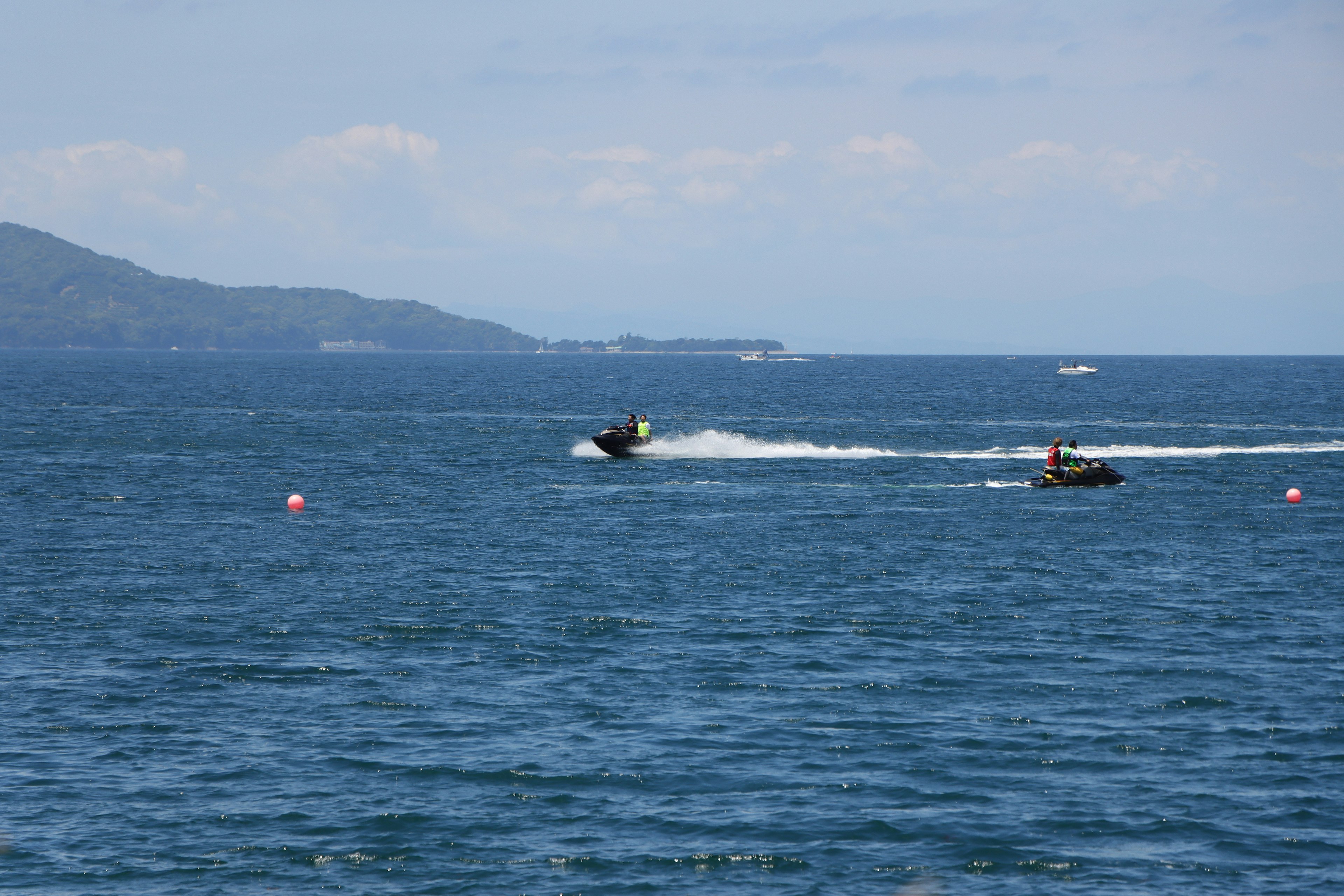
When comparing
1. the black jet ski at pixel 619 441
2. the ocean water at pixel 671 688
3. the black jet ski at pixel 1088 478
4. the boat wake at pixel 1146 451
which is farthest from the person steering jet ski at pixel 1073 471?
the black jet ski at pixel 619 441

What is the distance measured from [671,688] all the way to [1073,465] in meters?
39.1

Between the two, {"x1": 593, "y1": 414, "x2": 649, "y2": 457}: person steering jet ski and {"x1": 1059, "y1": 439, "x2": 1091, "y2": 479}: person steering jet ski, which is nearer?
{"x1": 1059, "y1": 439, "x2": 1091, "y2": 479}: person steering jet ski

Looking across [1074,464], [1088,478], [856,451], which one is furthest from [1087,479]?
[856,451]

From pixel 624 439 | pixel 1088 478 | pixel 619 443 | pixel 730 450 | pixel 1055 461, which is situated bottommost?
pixel 730 450

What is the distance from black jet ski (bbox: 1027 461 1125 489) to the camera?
62.3 metres

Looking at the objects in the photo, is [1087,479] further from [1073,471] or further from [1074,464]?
[1074,464]

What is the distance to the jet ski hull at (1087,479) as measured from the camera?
62.3 m

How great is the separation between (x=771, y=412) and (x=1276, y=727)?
330 feet

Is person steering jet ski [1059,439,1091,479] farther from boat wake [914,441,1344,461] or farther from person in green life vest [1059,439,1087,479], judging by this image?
boat wake [914,441,1344,461]

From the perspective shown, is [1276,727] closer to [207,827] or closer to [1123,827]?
[1123,827]

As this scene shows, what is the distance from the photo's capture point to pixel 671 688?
2878cm

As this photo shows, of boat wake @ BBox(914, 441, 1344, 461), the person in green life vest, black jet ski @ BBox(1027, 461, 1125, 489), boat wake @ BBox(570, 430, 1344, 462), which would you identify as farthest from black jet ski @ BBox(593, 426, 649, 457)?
the person in green life vest

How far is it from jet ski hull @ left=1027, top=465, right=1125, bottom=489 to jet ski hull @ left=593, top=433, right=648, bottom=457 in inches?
944

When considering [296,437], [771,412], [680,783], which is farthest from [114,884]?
[771,412]
